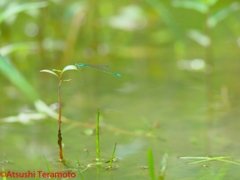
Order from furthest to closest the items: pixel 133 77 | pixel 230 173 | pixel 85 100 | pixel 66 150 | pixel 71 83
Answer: pixel 133 77
pixel 71 83
pixel 85 100
pixel 66 150
pixel 230 173

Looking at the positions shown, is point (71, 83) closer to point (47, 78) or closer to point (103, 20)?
point (47, 78)

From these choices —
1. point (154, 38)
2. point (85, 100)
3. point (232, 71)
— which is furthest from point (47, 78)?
point (154, 38)

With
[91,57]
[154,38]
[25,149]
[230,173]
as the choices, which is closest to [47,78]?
[91,57]

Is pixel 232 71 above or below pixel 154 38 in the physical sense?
below

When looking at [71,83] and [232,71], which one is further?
[232,71]

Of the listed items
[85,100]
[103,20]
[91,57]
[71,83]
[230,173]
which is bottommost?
[230,173]

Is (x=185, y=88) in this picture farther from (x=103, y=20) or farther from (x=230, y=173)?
(x=103, y=20)

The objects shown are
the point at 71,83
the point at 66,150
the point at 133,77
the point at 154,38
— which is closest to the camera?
the point at 66,150
